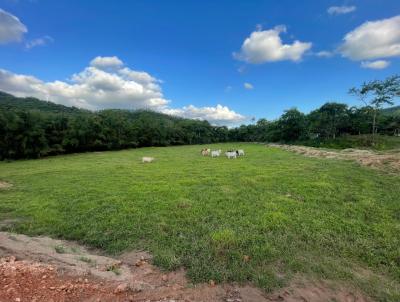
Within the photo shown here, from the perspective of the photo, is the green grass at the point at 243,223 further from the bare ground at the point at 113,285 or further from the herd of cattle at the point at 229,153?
the herd of cattle at the point at 229,153

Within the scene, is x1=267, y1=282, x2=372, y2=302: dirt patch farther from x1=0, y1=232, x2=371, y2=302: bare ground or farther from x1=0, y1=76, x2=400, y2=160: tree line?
x1=0, y1=76, x2=400, y2=160: tree line

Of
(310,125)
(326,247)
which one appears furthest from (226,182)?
(310,125)

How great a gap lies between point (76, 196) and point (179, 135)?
183 feet

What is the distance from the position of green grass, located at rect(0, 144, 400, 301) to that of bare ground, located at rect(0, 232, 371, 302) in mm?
284

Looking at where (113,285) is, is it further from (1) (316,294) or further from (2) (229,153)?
(2) (229,153)

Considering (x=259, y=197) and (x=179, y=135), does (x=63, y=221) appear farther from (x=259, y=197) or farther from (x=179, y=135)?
(x=179, y=135)

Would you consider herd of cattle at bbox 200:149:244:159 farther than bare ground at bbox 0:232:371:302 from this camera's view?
Yes

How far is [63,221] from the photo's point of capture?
23.7 ft

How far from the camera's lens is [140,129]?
174ft

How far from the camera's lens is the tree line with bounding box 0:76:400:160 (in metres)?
31.3

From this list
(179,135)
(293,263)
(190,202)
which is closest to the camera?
(293,263)

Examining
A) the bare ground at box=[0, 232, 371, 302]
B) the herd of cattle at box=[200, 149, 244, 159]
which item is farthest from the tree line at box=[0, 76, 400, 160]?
the bare ground at box=[0, 232, 371, 302]

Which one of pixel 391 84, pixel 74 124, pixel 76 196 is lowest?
pixel 76 196

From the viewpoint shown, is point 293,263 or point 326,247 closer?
point 293,263
